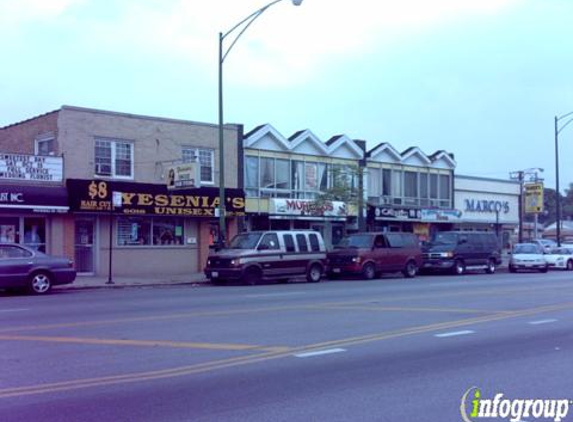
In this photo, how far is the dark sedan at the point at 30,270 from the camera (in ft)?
62.0

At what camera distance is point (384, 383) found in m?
7.68

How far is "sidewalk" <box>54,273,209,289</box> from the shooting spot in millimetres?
22328

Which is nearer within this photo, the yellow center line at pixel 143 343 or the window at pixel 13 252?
the yellow center line at pixel 143 343

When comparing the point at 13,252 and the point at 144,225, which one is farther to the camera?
the point at 144,225

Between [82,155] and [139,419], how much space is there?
21.1 m

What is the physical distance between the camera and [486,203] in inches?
1759

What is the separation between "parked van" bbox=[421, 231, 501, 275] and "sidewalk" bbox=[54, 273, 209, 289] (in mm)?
Result: 10864

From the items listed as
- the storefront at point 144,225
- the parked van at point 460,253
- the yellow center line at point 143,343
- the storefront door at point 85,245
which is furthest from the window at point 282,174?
the yellow center line at point 143,343

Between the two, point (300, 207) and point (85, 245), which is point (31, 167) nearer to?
point (85, 245)

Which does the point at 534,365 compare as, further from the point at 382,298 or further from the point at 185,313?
the point at 382,298

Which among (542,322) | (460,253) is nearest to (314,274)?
(460,253)

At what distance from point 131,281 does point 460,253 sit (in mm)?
15082

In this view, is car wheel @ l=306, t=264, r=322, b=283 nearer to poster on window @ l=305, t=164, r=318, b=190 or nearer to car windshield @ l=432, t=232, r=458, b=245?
car windshield @ l=432, t=232, r=458, b=245

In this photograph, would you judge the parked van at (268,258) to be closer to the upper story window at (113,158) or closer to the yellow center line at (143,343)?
the upper story window at (113,158)
